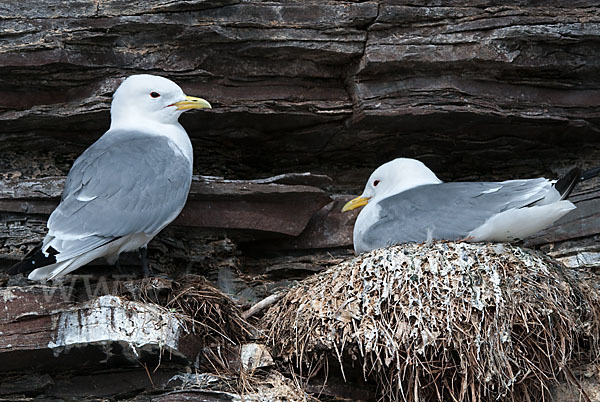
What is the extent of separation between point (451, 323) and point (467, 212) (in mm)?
811

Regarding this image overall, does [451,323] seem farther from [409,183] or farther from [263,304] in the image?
[409,183]

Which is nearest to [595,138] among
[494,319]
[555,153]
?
[555,153]

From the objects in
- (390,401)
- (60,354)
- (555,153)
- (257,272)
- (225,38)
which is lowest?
(390,401)

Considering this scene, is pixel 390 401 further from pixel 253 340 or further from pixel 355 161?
pixel 355 161

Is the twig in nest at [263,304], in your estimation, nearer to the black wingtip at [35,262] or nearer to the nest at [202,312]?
the nest at [202,312]

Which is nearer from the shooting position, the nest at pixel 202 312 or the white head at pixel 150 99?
the nest at pixel 202 312

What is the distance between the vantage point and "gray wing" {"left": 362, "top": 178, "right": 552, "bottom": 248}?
4.94 m

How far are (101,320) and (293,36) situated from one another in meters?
2.19

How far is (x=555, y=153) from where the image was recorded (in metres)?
6.09

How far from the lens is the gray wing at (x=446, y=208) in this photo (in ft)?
16.2

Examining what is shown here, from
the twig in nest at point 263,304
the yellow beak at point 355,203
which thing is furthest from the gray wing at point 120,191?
the yellow beak at point 355,203

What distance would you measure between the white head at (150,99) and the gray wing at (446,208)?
1.33 metres

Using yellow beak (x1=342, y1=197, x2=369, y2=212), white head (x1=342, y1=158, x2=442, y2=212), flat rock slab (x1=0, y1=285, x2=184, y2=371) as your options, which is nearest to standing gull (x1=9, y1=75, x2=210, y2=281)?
flat rock slab (x1=0, y1=285, x2=184, y2=371)

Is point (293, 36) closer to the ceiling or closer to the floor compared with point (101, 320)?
closer to the ceiling
